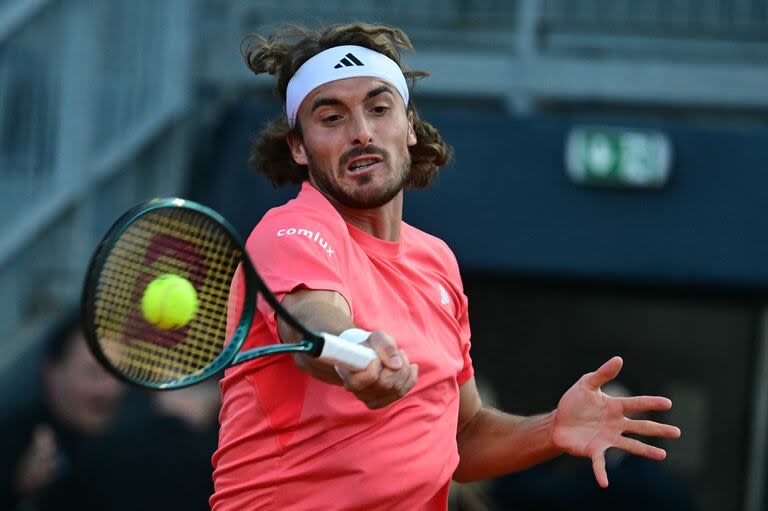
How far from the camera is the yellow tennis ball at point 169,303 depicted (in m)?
2.93

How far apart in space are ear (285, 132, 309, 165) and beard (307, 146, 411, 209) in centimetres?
9

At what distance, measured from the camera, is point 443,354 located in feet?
10.3

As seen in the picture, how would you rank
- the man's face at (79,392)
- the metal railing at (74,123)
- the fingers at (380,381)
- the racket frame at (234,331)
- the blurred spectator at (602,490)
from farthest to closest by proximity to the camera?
the metal railing at (74,123) → the blurred spectator at (602,490) → the man's face at (79,392) → the racket frame at (234,331) → the fingers at (380,381)

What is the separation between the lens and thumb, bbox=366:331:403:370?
2592 mm

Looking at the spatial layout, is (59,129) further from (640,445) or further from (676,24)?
(640,445)

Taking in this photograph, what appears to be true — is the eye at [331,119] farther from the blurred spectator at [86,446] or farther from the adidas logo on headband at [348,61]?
the blurred spectator at [86,446]

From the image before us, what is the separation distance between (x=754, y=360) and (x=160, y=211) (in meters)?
5.92

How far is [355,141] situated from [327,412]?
2.12ft

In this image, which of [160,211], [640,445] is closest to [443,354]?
[640,445]

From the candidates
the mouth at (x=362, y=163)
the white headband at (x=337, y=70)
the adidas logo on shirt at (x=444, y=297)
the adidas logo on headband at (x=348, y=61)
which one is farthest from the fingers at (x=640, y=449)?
the adidas logo on headband at (x=348, y=61)

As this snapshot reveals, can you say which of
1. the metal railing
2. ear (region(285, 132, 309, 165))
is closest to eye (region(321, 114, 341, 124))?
ear (region(285, 132, 309, 165))

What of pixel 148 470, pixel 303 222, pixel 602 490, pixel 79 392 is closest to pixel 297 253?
pixel 303 222

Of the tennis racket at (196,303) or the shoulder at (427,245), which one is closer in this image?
the tennis racket at (196,303)

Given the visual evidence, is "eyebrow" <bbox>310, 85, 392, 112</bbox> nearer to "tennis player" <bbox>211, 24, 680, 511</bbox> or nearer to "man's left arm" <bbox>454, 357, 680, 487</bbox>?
"tennis player" <bbox>211, 24, 680, 511</bbox>
